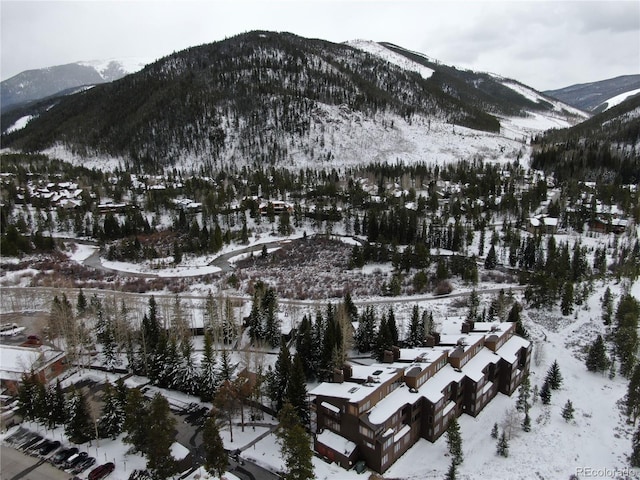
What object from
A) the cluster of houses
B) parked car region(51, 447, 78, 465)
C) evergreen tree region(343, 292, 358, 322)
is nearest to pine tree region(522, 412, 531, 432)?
the cluster of houses

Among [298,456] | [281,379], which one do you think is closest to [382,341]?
[281,379]

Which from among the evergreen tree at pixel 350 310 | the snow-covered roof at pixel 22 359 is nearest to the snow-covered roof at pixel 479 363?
the evergreen tree at pixel 350 310

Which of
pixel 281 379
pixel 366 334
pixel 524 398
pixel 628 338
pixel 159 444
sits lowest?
pixel 524 398

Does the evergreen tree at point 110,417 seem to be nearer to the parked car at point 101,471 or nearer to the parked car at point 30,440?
the parked car at point 101,471

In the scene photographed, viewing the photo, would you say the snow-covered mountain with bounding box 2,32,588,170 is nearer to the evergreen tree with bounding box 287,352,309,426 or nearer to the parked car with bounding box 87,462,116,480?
the evergreen tree with bounding box 287,352,309,426

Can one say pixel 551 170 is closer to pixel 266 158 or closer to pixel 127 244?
pixel 266 158

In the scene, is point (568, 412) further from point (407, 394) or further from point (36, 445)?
point (36, 445)
